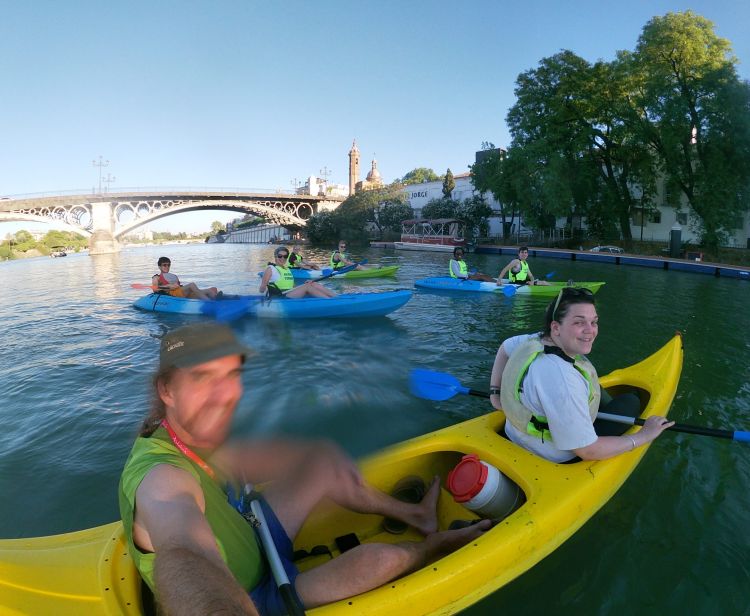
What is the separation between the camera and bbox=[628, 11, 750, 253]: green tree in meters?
23.1

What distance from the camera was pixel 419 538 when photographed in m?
3.23

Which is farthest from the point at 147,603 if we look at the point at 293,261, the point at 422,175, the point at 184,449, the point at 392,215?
the point at 422,175

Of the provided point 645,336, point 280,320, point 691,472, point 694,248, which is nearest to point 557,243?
point 694,248

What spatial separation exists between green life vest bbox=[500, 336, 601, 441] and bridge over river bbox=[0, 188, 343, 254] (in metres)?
55.3

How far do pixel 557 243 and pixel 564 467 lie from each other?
35076 millimetres

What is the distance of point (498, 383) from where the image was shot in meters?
4.02

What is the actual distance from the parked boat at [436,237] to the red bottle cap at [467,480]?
3310 centimetres

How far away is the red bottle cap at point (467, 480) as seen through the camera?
3008 millimetres

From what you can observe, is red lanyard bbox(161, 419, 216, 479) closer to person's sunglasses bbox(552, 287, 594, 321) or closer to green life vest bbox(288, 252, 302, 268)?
person's sunglasses bbox(552, 287, 594, 321)

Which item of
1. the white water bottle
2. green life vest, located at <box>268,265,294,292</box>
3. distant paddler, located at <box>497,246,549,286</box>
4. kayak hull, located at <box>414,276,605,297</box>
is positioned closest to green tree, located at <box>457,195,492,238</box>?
kayak hull, located at <box>414,276,605,297</box>

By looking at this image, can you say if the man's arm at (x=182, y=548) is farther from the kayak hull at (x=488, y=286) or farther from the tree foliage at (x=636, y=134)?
the tree foliage at (x=636, y=134)

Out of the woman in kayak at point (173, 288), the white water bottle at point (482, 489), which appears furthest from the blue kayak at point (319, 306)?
the white water bottle at point (482, 489)

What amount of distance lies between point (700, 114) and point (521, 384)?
2918 cm

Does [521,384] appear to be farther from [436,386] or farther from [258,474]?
[436,386]
